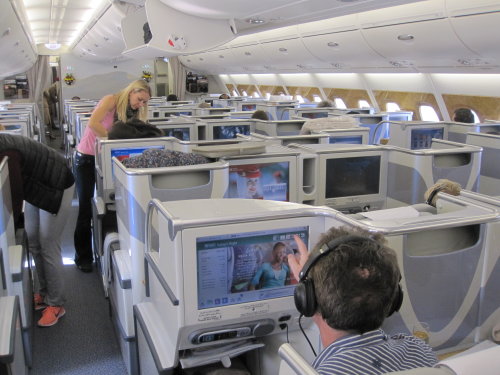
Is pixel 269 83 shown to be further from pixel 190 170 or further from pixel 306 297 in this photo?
pixel 306 297

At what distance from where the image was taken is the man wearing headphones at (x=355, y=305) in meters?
1.34

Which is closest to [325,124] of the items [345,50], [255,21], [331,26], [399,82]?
[255,21]

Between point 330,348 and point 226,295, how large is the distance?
66 centimetres

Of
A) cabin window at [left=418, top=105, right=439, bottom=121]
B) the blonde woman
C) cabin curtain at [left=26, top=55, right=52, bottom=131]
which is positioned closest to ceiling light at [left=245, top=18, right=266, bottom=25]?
the blonde woman

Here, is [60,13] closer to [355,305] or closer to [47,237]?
[47,237]

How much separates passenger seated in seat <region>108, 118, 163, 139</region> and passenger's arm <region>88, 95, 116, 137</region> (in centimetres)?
48

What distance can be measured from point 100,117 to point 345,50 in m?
5.75

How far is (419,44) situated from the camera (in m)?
7.26

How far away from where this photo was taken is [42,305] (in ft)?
14.2

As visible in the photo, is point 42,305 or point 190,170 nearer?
point 190,170

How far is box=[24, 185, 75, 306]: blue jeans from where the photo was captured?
3.92 m

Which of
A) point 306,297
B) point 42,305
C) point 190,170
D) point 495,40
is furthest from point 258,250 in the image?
point 495,40

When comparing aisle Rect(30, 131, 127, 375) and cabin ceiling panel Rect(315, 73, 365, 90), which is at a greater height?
cabin ceiling panel Rect(315, 73, 365, 90)

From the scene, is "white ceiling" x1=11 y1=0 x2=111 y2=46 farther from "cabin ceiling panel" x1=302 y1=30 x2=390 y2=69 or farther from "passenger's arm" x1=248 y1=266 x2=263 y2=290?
"passenger's arm" x1=248 y1=266 x2=263 y2=290
